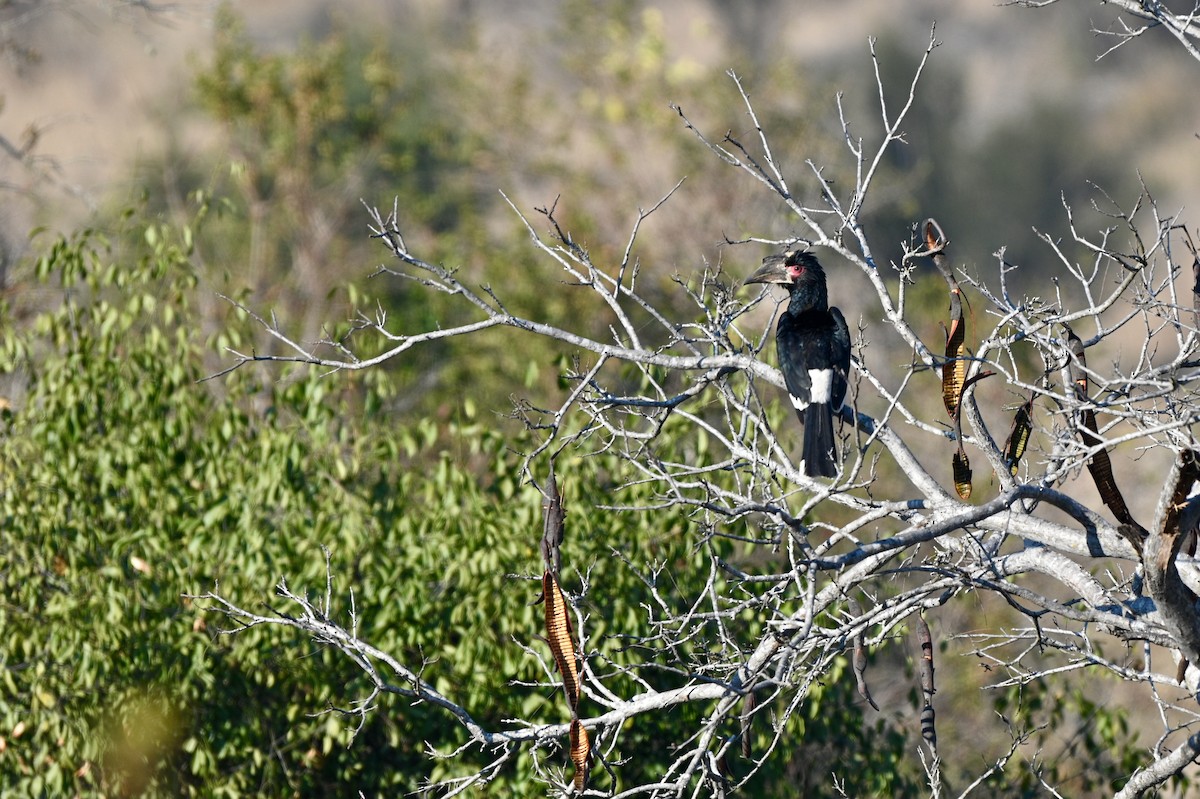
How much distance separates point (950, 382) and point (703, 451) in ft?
7.12

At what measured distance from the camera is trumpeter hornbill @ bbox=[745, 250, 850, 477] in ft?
16.8

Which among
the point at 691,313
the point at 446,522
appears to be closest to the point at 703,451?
the point at 446,522

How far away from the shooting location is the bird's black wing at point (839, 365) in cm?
519

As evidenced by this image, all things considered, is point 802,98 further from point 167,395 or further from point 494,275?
point 167,395

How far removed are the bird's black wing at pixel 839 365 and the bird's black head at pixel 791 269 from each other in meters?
0.35

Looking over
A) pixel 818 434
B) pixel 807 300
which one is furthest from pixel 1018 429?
pixel 807 300

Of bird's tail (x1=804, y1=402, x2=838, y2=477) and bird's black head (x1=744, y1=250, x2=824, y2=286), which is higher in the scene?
bird's black head (x1=744, y1=250, x2=824, y2=286)

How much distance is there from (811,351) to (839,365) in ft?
0.45

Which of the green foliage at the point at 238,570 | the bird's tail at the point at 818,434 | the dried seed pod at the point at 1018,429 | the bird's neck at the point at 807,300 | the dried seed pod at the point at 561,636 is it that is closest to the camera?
the dried seed pod at the point at 561,636

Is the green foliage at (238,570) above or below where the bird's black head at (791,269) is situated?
below

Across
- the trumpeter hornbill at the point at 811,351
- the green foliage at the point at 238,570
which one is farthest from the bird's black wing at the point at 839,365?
the green foliage at the point at 238,570

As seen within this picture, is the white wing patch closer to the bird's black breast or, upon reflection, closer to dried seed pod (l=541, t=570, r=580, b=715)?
the bird's black breast

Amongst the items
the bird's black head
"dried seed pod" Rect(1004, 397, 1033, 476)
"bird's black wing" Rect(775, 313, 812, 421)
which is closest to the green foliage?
"bird's black wing" Rect(775, 313, 812, 421)

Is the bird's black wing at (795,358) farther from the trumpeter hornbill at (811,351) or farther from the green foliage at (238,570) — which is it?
the green foliage at (238,570)
